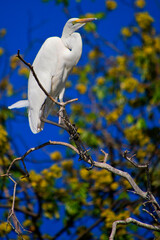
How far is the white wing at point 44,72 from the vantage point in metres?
2.58

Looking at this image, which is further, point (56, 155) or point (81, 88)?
point (81, 88)

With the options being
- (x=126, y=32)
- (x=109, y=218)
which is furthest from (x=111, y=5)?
(x=109, y=218)

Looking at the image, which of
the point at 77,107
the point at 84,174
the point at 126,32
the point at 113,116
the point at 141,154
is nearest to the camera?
the point at 84,174

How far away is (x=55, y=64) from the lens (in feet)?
8.47

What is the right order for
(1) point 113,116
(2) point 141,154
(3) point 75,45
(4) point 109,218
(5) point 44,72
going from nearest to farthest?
(3) point 75,45 → (5) point 44,72 → (4) point 109,218 → (2) point 141,154 → (1) point 113,116

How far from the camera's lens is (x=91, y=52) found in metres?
4.87

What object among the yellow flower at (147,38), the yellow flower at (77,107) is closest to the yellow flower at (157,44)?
the yellow flower at (147,38)

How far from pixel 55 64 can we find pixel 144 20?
234 cm

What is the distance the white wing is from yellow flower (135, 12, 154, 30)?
2.20 meters

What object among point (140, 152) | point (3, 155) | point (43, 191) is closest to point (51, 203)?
point (43, 191)

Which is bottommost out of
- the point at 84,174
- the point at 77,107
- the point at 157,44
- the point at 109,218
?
the point at 109,218

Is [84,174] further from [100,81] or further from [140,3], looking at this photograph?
[140,3]

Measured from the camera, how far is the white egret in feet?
8.24

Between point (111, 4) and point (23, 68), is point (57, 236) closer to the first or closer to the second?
point (23, 68)
